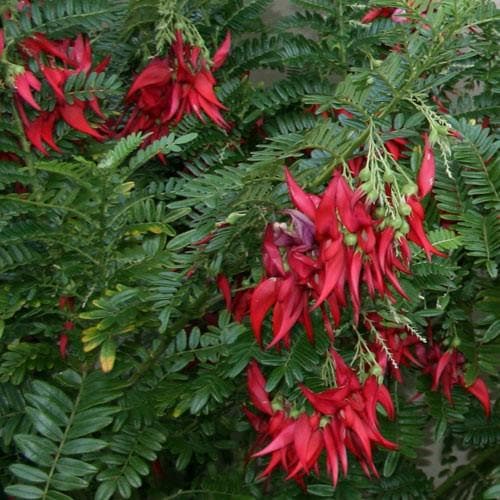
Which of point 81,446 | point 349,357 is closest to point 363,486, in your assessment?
point 349,357

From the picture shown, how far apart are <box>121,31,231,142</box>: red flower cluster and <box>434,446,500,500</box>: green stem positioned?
1.71ft

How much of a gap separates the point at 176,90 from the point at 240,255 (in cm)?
33

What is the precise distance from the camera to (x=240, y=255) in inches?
Answer: 32.9

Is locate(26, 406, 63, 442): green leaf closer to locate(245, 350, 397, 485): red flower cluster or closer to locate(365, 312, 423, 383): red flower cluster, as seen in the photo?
locate(245, 350, 397, 485): red flower cluster

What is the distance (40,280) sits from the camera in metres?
0.94

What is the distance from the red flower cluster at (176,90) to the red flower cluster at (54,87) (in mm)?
63

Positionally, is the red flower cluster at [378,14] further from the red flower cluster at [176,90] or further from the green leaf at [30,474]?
the green leaf at [30,474]

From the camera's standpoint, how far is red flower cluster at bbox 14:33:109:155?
3.41 feet

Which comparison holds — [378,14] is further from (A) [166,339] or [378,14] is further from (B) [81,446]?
(B) [81,446]

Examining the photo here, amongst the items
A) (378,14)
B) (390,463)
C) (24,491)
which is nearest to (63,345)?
(24,491)

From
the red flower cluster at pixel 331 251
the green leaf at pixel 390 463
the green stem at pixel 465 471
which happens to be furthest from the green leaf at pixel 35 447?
the green stem at pixel 465 471

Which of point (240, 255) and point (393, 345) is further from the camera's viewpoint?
point (393, 345)

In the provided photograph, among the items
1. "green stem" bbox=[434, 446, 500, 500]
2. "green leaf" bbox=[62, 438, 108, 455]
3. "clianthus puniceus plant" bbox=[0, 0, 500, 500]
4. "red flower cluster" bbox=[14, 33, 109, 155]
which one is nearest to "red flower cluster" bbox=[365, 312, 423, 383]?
"clianthus puniceus plant" bbox=[0, 0, 500, 500]

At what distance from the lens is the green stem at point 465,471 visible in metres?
1.13
